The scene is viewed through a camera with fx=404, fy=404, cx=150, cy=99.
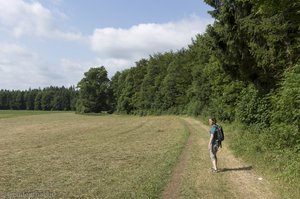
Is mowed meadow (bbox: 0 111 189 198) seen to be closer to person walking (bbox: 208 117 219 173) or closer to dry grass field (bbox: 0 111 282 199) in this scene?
dry grass field (bbox: 0 111 282 199)

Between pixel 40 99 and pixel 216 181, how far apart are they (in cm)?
17862

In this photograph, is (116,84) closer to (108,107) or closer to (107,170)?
(108,107)

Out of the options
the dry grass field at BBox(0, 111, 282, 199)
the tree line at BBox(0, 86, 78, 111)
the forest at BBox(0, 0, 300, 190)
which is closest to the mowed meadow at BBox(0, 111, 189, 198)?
the dry grass field at BBox(0, 111, 282, 199)

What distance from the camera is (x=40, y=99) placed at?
184 metres

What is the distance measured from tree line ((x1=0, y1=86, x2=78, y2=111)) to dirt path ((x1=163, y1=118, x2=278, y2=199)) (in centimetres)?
15919

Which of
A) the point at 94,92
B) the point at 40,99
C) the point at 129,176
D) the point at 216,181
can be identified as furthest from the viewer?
the point at 40,99

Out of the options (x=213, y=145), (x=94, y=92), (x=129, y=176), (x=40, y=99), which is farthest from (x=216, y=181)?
(x=40, y=99)

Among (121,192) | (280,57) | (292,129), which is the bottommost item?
(121,192)

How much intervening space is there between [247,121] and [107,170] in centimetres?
1125

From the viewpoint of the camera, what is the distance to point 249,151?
18.4 m

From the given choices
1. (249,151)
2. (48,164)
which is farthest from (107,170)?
(249,151)

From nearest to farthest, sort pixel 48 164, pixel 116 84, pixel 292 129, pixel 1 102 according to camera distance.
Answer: pixel 292 129
pixel 48 164
pixel 116 84
pixel 1 102

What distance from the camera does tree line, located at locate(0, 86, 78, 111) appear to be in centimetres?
17800

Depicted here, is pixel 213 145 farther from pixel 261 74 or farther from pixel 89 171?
pixel 261 74
